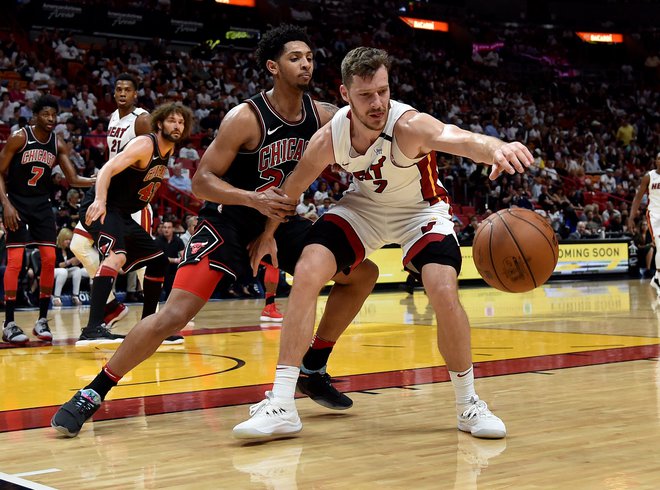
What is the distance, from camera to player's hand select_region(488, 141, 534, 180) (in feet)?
10.4

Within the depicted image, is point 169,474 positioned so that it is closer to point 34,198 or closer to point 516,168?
point 516,168

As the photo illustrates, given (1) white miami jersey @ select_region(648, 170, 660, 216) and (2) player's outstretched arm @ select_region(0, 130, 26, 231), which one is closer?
(2) player's outstretched arm @ select_region(0, 130, 26, 231)

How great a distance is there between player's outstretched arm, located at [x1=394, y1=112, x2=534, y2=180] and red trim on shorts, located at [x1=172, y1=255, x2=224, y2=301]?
1.05 m

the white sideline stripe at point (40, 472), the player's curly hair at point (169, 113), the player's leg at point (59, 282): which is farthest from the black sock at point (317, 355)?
the player's leg at point (59, 282)

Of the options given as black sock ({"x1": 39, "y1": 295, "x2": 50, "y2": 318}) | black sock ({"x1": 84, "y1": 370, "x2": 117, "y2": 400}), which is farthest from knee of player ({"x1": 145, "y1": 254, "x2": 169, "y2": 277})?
black sock ({"x1": 84, "y1": 370, "x2": 117, "y2": 400})

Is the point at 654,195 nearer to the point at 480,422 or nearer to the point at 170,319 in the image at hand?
the point at 480,422

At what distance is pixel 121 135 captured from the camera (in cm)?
762

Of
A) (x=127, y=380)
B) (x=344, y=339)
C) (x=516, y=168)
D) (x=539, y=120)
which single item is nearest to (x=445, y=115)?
(x=539, y=120)

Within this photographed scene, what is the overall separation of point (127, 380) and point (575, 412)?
Result: 268cm

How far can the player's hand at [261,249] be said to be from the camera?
13.9ft

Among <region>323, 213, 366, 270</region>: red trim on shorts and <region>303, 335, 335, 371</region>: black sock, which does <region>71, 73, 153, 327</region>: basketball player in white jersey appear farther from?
<region>323, 213, 366, 270</region>: red trim on shorts

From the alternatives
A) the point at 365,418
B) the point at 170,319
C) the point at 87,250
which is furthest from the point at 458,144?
the point at 87,250

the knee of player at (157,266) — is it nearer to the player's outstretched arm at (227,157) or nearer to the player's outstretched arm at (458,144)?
the player's outstretched arm at (227,157)

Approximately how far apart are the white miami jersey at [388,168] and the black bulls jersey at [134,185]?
320 centimetres
